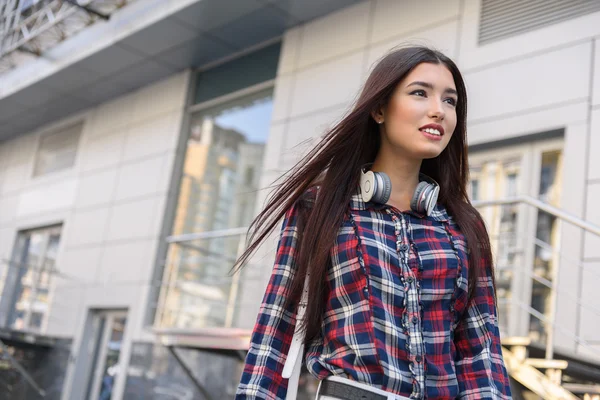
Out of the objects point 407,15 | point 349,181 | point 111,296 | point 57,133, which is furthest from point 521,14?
point 57,133

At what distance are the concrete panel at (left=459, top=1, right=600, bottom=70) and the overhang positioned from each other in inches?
60.8

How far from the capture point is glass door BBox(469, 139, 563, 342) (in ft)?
17.5

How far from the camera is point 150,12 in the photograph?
8109 mm

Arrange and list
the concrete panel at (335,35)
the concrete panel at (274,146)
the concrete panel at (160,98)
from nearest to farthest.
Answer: the concrete panel at (335,35), the concrete panel at (274,146), the concrete panel at (160,98)

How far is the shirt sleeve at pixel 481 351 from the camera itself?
162 centimetres

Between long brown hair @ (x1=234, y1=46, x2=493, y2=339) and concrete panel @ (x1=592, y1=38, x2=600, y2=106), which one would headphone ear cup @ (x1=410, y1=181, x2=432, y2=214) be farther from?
concrete panel @ (x1=592, y1=38, x2=600, y2=106)

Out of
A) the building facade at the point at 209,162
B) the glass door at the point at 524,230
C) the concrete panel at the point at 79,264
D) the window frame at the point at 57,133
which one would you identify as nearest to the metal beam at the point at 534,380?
the building facade at the point at 209,162

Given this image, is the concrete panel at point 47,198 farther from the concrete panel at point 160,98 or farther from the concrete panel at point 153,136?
the concrete panel at point 160,98

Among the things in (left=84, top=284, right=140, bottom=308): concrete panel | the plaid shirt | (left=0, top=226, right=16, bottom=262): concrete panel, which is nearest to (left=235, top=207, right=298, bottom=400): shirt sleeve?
the plaid shirt

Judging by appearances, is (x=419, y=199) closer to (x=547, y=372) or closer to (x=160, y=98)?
(x=547, y=372)

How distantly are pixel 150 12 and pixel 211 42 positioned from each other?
73 cm

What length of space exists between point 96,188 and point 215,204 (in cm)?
234

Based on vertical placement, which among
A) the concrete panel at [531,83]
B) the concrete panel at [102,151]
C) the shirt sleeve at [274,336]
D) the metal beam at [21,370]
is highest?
the concrete panel at [102,151]

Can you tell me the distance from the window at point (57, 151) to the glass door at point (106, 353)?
2.66 metres
